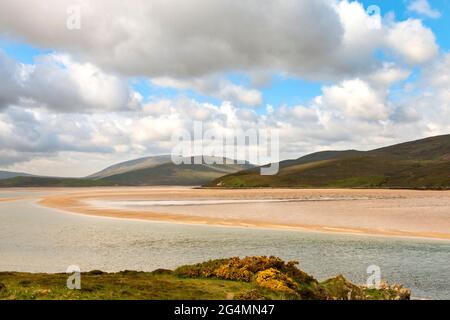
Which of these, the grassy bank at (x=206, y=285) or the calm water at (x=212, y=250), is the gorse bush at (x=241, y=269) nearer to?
the grassy bank at (x=206, y=285)

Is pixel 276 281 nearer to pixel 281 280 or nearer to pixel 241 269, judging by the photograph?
pixel 281 280

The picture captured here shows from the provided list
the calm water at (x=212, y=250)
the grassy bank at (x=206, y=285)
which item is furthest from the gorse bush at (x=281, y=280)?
the calm water at (x=212, y=250)

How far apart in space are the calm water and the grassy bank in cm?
711

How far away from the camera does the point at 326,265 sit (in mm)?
34781

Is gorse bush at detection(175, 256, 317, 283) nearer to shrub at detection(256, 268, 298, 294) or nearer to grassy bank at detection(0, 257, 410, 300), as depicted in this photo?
grassy bank at detection(0, 257, 410, 300)

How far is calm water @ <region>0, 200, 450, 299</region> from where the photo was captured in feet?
108

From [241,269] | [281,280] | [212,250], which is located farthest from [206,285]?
[212,250]

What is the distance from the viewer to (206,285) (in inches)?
879

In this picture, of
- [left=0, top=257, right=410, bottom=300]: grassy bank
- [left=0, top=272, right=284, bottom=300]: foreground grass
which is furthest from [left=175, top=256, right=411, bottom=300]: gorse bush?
[left=0, top=272, right=284, bottom=300]: foreground grass

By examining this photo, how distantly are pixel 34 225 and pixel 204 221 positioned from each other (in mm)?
26807
